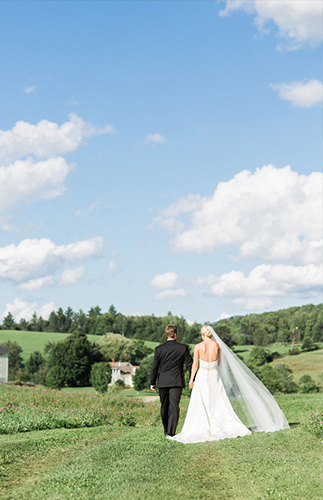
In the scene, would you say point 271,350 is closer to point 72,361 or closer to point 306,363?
point 306,363

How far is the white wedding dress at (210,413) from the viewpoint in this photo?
988 cm

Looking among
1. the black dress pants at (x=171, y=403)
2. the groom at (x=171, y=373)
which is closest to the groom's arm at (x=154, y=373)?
the groom at (x=171, y=373)

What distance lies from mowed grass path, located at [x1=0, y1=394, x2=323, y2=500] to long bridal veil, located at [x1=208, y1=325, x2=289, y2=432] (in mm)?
610

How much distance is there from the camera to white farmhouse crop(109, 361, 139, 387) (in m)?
96.1

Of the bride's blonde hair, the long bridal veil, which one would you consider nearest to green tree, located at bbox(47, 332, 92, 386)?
the long bridal veil

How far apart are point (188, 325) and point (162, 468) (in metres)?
135

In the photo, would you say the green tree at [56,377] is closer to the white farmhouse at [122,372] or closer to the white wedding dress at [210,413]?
the white farmhouse at [122,372]

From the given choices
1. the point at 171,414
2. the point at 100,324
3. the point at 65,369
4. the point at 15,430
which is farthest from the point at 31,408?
the point at 100,324

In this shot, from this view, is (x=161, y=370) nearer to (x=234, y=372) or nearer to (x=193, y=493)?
(x=234, y=372)

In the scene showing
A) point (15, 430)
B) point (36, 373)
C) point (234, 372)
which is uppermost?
point (234, 372)

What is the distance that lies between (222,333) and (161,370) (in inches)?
3258

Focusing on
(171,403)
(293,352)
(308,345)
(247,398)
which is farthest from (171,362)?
(308,345)

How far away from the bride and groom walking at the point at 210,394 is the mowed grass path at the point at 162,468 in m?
0.58

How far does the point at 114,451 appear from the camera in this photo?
336 inches
